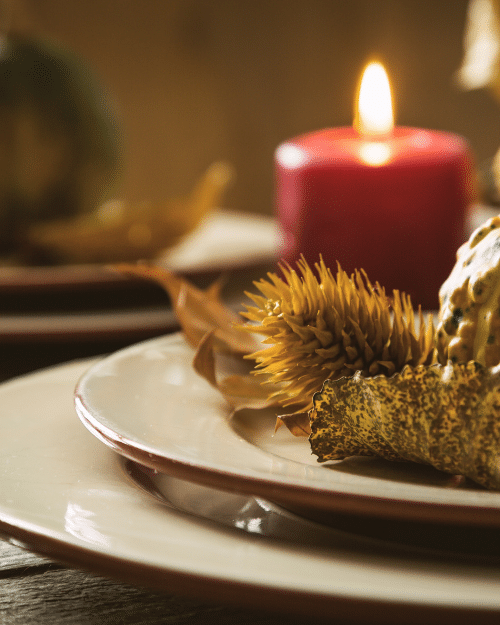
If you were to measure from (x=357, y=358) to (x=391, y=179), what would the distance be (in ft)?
0.80

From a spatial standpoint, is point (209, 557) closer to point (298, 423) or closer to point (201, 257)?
point (298, 423)

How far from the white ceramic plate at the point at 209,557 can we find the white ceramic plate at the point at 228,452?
1 centimetres

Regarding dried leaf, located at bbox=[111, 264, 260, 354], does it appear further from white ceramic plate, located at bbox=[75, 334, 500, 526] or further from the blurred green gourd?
the blurred green gourd

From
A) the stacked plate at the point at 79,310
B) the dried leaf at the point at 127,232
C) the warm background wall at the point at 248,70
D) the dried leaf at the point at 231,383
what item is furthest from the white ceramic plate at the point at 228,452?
the warm background wall at the point at 248,70

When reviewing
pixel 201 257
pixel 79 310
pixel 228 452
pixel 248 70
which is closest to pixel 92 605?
pixel 228 452

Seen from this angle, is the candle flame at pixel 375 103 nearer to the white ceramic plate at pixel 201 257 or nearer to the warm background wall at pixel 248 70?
the white ceramic plate at pixel 201 257

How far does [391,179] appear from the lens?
486 millimetres

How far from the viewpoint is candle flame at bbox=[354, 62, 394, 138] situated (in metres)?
0.53

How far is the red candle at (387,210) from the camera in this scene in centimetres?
48

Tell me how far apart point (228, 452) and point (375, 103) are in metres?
0.35

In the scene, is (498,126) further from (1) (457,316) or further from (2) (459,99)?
(1) (457,316)

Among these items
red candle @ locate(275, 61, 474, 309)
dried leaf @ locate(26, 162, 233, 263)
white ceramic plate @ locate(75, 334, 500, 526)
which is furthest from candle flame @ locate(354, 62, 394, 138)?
white ceramic plate @ locate(75, 334, 500, 526)

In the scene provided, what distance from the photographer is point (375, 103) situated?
53 cm

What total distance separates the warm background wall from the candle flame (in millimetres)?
980
